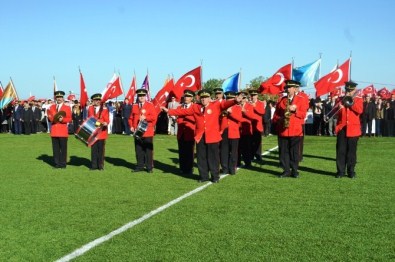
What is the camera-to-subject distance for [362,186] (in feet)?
34.1

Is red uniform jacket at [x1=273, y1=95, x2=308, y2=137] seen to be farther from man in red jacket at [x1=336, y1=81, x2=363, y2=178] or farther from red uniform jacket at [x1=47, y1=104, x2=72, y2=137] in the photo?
red uniform jacket at [x1=47, y1=104, x2=72, y2=137]

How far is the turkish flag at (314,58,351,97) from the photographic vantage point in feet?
63.1

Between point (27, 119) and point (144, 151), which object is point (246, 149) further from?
point (27, 119)

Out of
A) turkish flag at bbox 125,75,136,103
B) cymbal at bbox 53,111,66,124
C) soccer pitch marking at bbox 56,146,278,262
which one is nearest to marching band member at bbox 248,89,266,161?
soccer pitch marking at bbox 56,146,278,262

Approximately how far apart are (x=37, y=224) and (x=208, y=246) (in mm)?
2705

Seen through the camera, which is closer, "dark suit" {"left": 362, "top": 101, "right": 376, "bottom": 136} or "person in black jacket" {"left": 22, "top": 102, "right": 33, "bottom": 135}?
"dark suit" {"left": 362, "top": 101, "right": 376, "bottom": 136}

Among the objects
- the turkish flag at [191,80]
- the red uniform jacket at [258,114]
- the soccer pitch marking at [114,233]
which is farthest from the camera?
the turkish flag at [191,80]

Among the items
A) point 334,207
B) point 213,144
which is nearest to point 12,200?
point 213,144

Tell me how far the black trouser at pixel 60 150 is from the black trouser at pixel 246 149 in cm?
482

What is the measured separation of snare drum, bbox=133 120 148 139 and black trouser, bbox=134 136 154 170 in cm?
18

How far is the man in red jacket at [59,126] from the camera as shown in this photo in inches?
541

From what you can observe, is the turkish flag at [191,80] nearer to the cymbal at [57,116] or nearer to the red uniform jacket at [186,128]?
the red uniform jacket at [186,128]

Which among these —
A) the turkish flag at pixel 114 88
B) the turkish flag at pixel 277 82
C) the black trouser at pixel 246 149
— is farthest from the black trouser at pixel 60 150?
the turkish flag at pixel 114 88

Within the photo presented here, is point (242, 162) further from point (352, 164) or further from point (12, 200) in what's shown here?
point (12, 200)
